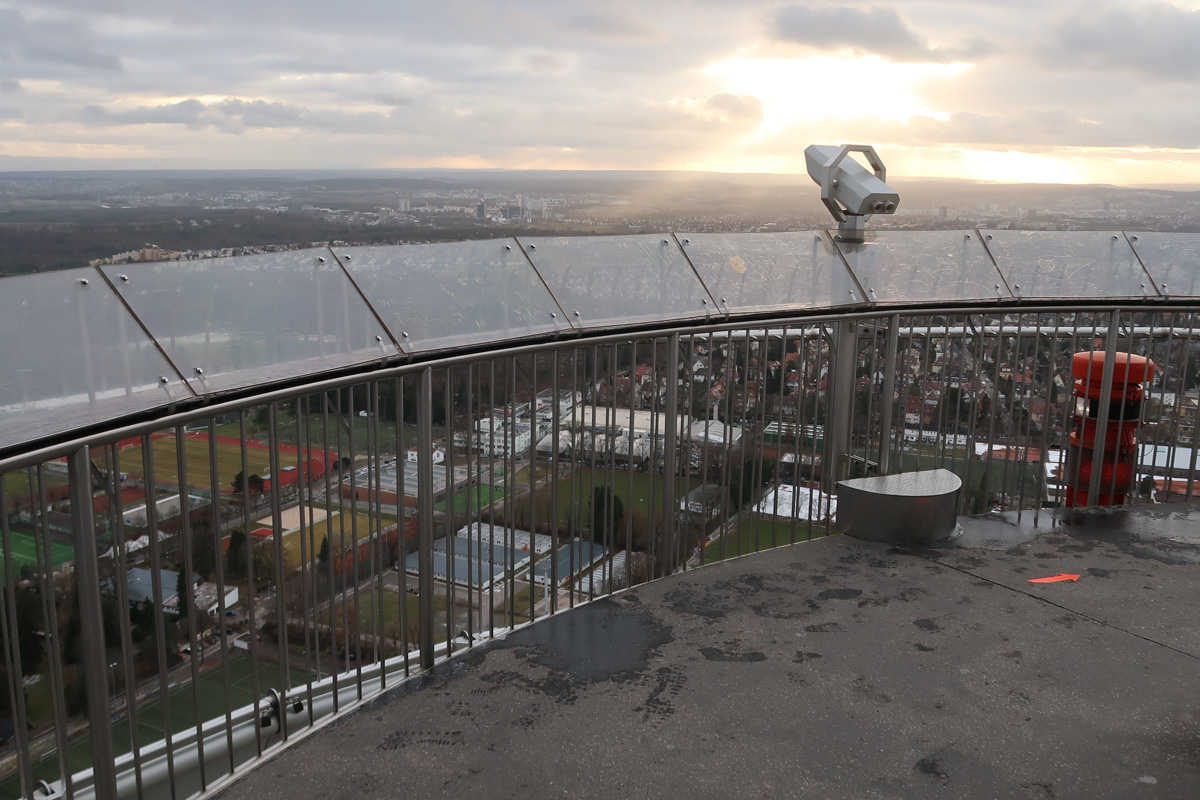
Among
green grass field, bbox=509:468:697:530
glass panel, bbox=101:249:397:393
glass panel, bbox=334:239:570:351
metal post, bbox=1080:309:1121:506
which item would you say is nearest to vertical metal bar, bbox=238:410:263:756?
glass panel, bbox=101:249:397:393

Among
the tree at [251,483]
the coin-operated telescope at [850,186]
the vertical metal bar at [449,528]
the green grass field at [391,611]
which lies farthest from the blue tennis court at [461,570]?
the coin-operated telescope at [850,186]

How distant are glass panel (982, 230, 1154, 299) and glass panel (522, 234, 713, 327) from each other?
8.38ft

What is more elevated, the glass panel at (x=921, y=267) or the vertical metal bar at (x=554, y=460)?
the glass panel at (x=921, y=267)

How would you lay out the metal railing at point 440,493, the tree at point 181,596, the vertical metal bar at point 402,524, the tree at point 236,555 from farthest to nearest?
the vertical metal bar at point 402,524 < the tree at point 236,555 < the tree at point 181,596 < the metal railing at point 440,493

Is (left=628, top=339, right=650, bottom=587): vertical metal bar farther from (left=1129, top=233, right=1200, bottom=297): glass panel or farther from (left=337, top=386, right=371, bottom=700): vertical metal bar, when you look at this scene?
(left=1129, top=233, right=1200, bottom=297): glass panel

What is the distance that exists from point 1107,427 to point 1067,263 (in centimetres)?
128

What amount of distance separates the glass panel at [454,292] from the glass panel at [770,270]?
4.10 ft

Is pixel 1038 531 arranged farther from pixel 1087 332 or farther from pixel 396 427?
pixel 396 427

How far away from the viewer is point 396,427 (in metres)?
3.47

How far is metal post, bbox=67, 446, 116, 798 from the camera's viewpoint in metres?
2.41

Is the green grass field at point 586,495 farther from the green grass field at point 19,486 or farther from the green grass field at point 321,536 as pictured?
the green grass field at point 19,486

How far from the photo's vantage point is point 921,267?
6.45 metres

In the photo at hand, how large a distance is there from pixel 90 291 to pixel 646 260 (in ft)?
10.5

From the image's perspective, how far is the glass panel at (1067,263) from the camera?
649 centimetres
